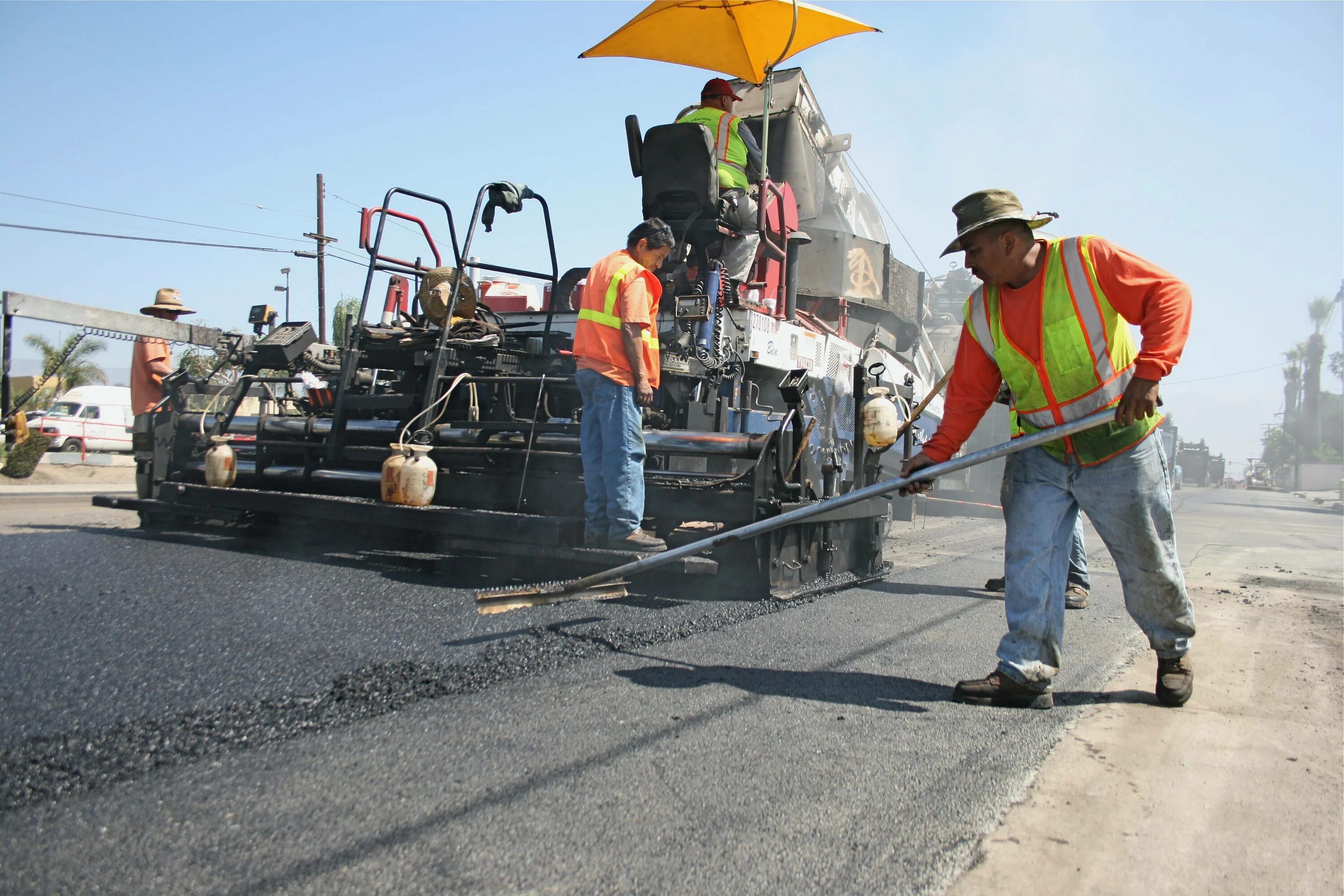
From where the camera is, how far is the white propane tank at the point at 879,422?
464cm

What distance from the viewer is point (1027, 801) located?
6.23 feet

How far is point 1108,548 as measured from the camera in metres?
2.74

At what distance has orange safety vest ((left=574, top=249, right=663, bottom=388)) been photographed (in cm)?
409

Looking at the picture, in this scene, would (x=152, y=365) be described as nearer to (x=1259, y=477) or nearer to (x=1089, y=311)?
(x=1089, y=311)

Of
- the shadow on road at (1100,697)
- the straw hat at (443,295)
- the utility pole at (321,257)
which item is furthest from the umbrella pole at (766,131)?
the utility pole at (321,257)

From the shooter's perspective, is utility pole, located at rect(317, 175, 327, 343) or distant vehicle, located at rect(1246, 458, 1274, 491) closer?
utility pole, located at rect(317, 175, 327, 343)

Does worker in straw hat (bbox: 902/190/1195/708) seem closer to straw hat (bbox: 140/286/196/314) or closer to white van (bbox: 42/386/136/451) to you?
straw hat (bbox: 140/286/196/314)

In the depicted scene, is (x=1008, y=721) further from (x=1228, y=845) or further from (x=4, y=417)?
(x=4, y=417)

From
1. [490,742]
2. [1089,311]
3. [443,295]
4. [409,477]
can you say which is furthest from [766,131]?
[490,742]

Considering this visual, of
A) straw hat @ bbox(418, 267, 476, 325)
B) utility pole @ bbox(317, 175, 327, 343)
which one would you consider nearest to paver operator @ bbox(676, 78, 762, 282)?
straw hat @ bbox(418, 267, 476, 325)

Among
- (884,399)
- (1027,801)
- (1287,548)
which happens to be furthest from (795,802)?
(1287,548)

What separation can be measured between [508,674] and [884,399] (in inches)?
107

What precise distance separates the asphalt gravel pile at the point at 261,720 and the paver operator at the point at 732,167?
3.25 meters

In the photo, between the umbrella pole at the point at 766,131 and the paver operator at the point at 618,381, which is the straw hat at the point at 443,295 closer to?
the paver operator at the point at 618,381
